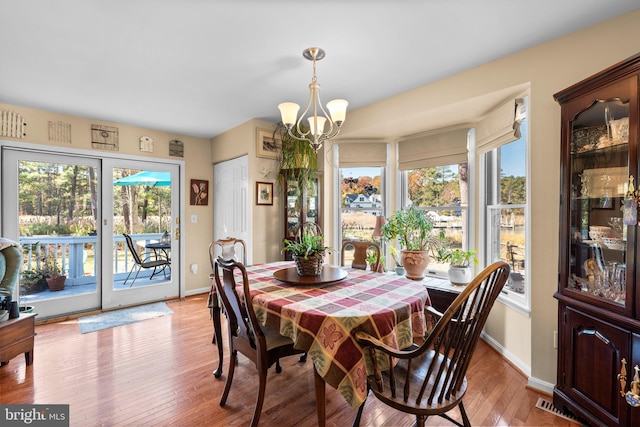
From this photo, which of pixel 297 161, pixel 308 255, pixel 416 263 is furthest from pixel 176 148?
pixel 416 263

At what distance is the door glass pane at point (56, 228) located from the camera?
3.33 metres

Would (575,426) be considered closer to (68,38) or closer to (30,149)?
(68,38)

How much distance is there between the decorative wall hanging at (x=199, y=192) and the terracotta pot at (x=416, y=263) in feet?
10.5

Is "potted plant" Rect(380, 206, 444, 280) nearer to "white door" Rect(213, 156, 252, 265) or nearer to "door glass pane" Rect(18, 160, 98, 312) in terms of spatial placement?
"white door" Rect(213, 156, 252, 265)

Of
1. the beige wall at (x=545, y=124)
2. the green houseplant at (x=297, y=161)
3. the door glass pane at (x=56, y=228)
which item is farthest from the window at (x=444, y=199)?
the door glass pane at (x=56, y=228)

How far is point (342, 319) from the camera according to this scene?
137 centimetres

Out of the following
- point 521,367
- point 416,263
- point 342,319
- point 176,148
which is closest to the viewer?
point 342,319

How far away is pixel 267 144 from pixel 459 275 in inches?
108

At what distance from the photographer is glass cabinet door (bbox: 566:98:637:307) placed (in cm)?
155

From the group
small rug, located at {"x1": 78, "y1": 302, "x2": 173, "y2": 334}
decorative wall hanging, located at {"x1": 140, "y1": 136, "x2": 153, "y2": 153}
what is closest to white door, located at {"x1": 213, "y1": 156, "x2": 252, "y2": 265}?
decorative wall hanging, located at {"x1": 140, "y1": 136, "x2": 153, "y2": 153}

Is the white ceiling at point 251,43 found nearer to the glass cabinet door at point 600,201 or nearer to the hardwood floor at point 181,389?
the glass cabinet door at point 600,201

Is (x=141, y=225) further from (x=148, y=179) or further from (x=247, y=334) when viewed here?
(x=247, y=334)

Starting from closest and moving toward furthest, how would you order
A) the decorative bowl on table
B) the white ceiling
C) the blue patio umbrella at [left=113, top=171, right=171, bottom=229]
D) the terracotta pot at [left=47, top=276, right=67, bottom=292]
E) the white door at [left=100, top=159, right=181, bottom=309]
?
the decorative bowl on table
the white ceiling
the terracotta pot at [left=47, top=276, right=67, bottom=292]
the white door at [left=100, top=159, right=181, bottom=309]
the blue patio umbrella at [left=113, top=171, right=171, bottom=229]

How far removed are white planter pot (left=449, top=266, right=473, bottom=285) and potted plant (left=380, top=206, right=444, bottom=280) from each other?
0.86ft
